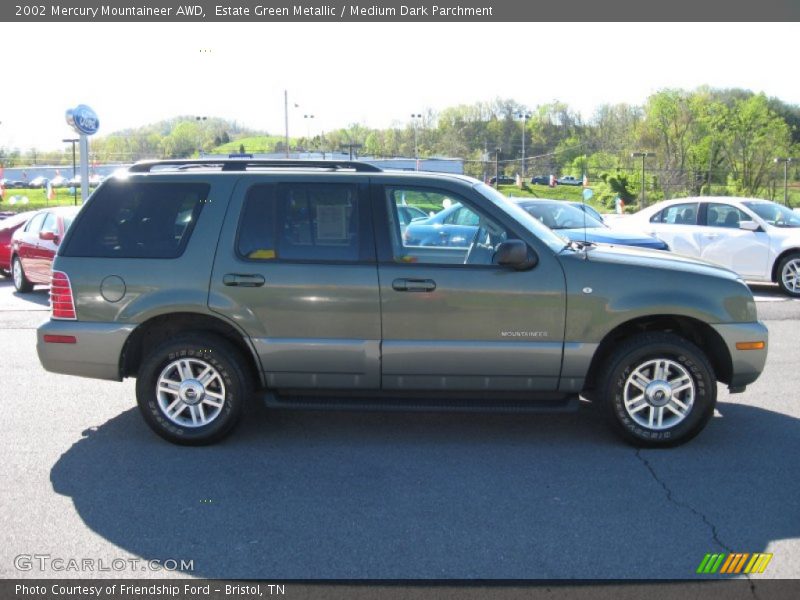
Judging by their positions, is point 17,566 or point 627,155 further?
point 627,155

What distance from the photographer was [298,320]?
544 centimetres

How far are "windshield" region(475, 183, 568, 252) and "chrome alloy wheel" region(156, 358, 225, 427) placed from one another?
2.37 m

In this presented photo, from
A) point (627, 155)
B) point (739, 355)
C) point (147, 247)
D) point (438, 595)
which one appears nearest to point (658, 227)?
point (739, 355)

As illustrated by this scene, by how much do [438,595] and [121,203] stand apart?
3751 millimetres

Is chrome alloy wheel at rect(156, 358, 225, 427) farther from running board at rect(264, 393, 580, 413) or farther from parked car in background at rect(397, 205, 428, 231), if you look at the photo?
parked car in background at rect(397, 205, 428, 231)

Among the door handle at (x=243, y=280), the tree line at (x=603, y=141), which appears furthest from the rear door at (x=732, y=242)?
the tree line at (x=603, y=141)

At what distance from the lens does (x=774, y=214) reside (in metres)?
13.6

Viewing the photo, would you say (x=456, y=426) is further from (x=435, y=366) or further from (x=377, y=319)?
(x=377, y=319)

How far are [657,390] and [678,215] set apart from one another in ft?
31.1

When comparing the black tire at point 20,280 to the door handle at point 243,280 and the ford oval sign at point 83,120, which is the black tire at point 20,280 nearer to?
the ford oval sign at point 83,120

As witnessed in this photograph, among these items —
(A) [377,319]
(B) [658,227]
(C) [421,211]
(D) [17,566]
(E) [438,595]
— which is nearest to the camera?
(E) [438,595]

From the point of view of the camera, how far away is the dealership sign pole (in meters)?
16.0

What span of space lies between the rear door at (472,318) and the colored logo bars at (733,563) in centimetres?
180

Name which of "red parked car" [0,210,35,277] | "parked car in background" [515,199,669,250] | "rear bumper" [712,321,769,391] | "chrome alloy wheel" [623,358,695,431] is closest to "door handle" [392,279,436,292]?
"chrome alloy wheel" [623,358,695,431]
